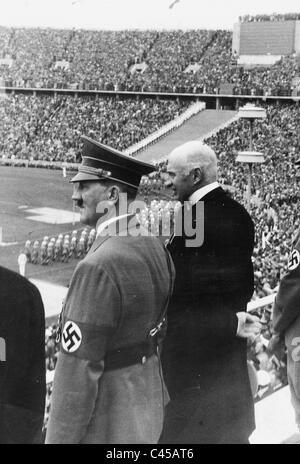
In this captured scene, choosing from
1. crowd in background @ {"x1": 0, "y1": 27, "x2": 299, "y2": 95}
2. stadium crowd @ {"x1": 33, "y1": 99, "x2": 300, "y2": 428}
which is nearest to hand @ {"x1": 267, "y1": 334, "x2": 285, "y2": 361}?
stadium crowd @ {"x1": 33, "y1": 99, "x2": 300, "y2": 428}

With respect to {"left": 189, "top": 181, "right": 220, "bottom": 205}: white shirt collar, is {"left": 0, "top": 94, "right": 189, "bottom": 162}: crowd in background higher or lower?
higher

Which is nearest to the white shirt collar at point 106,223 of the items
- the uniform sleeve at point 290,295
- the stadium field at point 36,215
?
the uniform sleeve at point 290,295

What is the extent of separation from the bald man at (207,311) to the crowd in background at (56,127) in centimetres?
359

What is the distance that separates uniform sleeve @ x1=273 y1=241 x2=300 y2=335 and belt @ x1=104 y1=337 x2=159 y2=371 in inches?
26.9

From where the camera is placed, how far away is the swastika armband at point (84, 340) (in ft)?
5.02

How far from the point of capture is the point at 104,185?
173cm

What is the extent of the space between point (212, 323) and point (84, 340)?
64 cm

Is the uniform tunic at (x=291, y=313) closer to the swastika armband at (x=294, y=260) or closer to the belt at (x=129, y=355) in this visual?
the swastika armband at (x=294, y=260)

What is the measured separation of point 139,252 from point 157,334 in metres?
0.28

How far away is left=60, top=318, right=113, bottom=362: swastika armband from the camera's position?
5.02 ft

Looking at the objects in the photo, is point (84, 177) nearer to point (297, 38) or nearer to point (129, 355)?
point (129, 355)

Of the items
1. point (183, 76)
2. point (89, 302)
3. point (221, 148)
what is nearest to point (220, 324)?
point (89, 302)

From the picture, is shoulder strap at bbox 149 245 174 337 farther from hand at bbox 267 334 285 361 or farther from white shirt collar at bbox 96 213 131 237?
hand at bbox 267 334 285 361
